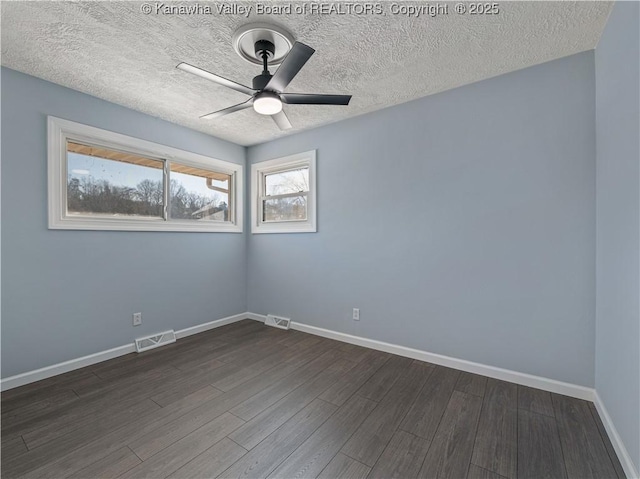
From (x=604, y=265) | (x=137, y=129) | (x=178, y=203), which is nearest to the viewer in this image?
(x=604, y=265)

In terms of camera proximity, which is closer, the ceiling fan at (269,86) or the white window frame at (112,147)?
the ceiling fan at (269,86)

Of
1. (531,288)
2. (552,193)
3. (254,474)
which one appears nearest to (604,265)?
(531,288)

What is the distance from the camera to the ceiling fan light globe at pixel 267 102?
5.97 feet

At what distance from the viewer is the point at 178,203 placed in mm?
3389

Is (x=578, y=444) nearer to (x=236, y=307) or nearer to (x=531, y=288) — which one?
(x=531, y=288)

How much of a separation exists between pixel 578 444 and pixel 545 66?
8.49ft

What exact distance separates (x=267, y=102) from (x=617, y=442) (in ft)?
9.33

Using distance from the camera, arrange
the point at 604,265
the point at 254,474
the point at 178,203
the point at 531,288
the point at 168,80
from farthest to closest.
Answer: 1. the point at 178,203
2. the point at 168,80
3. the point at 531,288
4. the point at 604,265
5. the point at 254,474

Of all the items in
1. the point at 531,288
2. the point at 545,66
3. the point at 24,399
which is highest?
the point at 545,66

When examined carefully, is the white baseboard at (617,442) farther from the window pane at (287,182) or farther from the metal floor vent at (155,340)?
the metal floor vent at (155,340)

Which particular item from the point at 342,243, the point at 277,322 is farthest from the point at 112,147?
the point at 277,322

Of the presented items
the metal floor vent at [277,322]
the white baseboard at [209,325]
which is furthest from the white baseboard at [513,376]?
the white baseboard at [209,325]

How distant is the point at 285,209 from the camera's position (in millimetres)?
3820

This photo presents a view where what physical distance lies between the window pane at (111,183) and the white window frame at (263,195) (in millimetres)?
1218
